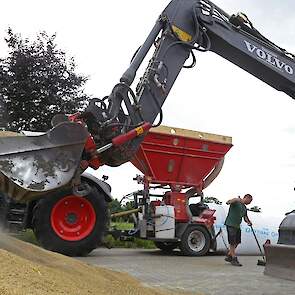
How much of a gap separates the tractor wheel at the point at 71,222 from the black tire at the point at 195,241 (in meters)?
2.72

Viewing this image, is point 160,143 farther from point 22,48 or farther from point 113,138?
point 22,48

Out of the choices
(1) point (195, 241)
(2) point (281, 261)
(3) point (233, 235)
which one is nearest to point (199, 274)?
(2) point (281, 261)

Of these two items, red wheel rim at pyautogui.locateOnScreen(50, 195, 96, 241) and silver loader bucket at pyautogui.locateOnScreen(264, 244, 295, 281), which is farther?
red wheel rim at pyautogui.locateOnScreen(50, 195, 96, 241)

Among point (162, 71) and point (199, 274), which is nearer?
point (162, 71)

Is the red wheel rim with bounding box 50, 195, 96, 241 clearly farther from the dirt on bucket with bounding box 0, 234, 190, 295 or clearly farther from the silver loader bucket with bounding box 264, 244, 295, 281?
the silver loader bucket with bounding box 264, 244, 295, 281

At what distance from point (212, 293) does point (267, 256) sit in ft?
2.58

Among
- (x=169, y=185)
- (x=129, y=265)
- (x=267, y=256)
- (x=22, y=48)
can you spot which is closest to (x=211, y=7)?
(x=267, y=256)

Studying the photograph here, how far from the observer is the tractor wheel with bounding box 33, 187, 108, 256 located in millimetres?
9844

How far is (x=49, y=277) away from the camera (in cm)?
414

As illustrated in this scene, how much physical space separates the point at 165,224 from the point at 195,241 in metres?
0.86

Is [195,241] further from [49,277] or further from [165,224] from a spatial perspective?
[49,277]

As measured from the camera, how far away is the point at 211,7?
27.1ft

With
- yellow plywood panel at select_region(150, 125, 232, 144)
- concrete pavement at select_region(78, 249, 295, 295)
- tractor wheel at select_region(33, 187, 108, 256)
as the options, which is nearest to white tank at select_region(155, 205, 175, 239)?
concrete pavement at select_region(78, 249, 295, 295)

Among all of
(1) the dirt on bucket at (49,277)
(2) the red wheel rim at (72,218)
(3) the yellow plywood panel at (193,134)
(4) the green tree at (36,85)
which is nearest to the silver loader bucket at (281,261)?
(1) the dirt on bucket at (49,277)
